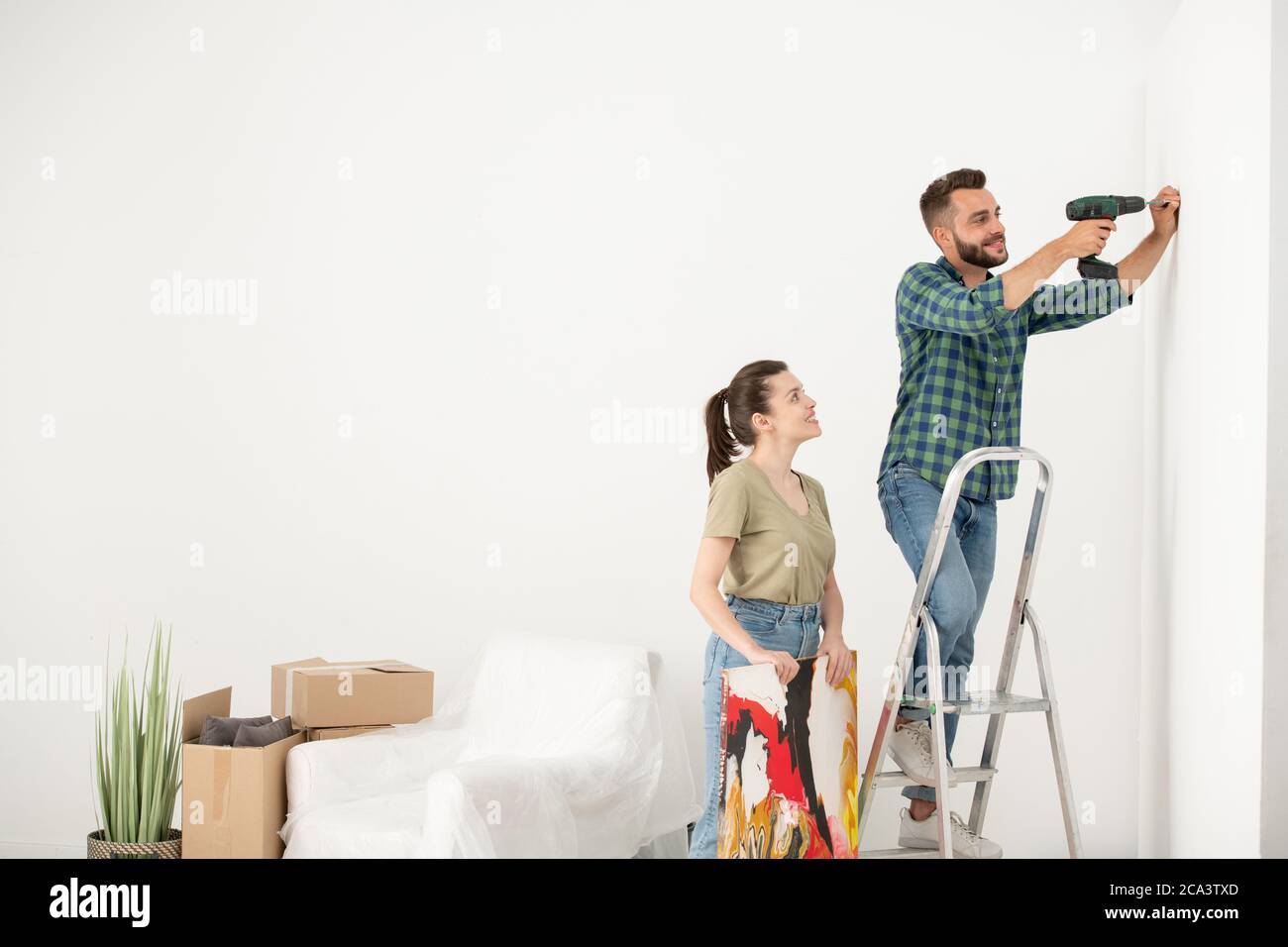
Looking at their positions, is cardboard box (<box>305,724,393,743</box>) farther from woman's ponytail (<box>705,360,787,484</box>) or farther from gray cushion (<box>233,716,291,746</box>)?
woman's ponytail (<box>705,360,787,484</box>)

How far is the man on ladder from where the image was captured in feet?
8.44

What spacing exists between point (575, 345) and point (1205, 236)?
1858 millimetres

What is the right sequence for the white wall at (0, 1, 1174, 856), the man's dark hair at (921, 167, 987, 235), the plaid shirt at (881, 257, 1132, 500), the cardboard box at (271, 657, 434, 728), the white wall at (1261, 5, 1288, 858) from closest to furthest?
the white wall at (1261, 5, 1288, 858) → the plaid shirt at (881, 257, 1132, 500) → the man's dark hair at (921, 167, 987, 235) → the cardboard box at (271, 657, 434, 728) → the white wall at (0, 1, 1174, 856)

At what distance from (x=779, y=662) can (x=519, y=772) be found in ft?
2.40

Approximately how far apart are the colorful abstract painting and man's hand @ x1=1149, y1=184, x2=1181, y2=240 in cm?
133

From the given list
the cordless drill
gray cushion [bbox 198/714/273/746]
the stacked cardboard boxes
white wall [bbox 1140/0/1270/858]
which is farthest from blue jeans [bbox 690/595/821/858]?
gray cushion [bbox 198/714/273/746]

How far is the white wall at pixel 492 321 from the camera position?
347cm

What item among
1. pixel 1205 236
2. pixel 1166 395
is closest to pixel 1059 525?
pixel 1166 395

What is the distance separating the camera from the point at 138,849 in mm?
3094

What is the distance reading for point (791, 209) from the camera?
367cm

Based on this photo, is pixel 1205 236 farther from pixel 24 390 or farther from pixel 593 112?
pixel 24 390

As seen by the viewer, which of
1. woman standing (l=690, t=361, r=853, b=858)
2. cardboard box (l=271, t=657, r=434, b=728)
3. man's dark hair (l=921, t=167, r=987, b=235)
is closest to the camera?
woman standing (l=690, t=361, r=853, b=858)

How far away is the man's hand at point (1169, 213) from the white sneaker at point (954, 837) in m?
1.44

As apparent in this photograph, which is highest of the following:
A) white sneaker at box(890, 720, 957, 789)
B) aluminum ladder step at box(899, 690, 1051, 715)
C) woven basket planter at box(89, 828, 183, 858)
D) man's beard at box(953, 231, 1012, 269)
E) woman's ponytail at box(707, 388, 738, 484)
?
man's beard at box(953, 231, 1012, 269)
